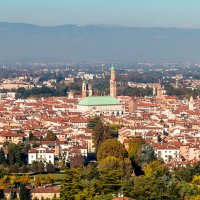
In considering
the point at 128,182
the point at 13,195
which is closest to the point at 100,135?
the point at 13,195

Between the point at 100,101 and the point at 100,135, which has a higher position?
the point at 100,135

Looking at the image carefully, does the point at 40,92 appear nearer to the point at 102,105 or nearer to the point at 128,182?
the point at 102,105

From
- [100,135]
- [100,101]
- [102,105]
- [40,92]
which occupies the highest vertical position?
[100,135]

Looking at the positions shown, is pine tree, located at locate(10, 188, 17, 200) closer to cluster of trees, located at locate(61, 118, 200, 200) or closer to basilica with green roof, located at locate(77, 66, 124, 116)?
cluster of trees, located at locate(61, 118, 200, 200)

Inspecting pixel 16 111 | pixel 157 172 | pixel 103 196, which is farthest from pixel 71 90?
pixel 103 196

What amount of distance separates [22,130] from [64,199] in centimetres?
2187

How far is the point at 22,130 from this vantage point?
43.0 meters

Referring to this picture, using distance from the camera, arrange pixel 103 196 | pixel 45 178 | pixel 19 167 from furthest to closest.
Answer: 1. pixel 19 167
2. pixel 45 178
3. pixel 103 196

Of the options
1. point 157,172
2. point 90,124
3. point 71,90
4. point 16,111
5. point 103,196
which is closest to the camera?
point 103,196

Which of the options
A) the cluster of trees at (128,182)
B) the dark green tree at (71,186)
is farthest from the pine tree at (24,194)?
the dark green tree at (71,186)

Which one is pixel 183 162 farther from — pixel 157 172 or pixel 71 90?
pixel 71 90

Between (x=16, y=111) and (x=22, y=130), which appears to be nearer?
(x=22, y=130)

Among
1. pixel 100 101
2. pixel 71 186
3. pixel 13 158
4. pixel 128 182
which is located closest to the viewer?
pixel 71 186

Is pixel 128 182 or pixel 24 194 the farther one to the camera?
pixel 24 194
